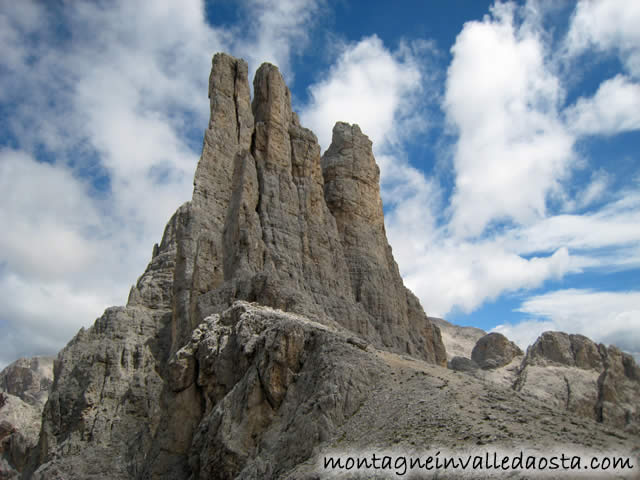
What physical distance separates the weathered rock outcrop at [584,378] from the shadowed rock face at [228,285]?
18.9m

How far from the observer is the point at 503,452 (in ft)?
42.7

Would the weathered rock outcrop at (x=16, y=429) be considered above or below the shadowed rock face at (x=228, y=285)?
below

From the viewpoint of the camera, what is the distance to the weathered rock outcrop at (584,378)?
197 feet

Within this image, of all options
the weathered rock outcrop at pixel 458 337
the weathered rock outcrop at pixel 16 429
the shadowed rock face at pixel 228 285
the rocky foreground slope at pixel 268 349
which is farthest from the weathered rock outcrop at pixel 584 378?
the weathered rock outcrop at pixel 16 429

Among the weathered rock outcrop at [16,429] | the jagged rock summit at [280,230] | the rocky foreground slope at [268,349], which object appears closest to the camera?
the rocky foreground slope at [268,349]

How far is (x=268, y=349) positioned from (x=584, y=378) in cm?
5700

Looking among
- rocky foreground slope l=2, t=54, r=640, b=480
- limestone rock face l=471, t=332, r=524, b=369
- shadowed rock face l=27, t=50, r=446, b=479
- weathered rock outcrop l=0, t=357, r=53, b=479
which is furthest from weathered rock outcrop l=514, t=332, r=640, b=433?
weathered rock outcrop l=0, t=357, r=53, b=479

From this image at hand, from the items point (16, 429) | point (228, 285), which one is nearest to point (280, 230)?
point (228, 285)

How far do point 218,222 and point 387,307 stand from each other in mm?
15934

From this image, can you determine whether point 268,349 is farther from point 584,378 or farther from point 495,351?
point 495,351

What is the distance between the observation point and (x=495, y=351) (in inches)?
3290

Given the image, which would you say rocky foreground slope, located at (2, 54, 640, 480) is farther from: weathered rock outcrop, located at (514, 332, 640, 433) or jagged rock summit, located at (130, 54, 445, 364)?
weathered rock outcrop, located at (514, 332, 640, 433)

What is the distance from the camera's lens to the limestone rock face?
81.9m

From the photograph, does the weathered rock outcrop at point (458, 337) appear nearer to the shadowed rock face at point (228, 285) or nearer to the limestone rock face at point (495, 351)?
the limestone rock face at point (495, 351)
